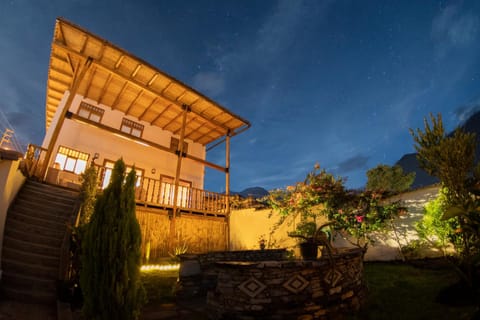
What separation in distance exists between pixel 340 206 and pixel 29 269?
820 centimetres

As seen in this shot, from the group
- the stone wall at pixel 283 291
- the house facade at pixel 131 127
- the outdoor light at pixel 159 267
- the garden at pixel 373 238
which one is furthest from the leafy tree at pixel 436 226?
the house facade at pixel 131 127

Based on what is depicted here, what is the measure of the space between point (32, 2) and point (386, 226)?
2869 inches

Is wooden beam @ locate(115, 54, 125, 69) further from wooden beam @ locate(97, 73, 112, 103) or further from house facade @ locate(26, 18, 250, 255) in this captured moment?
wooden beam @ locate(97, 73, 112, 103)

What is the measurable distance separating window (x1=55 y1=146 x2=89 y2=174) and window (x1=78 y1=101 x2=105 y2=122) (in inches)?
78.4

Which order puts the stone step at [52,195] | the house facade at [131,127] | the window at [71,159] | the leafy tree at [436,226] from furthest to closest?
the window at [71,159] → the house facade at [131,127] → the stone step at [52,195] → the leafy tree at [436,226]

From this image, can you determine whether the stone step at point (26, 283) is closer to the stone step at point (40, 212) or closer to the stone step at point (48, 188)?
the stone step at point (40, 212)

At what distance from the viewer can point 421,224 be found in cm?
626

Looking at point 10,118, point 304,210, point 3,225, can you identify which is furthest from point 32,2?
point 10,118

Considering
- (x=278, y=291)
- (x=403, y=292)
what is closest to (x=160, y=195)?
(x=278, y=291)

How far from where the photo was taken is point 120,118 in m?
12.4

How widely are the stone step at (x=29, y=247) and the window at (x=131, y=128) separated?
28.1 ft

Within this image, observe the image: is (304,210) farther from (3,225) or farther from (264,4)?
(264,4)

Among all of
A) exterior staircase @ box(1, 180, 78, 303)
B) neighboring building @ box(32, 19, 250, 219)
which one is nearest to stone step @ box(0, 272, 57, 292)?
exterior staircase @ box(1, 180, 78, 303)

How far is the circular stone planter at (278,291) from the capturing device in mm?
2877
